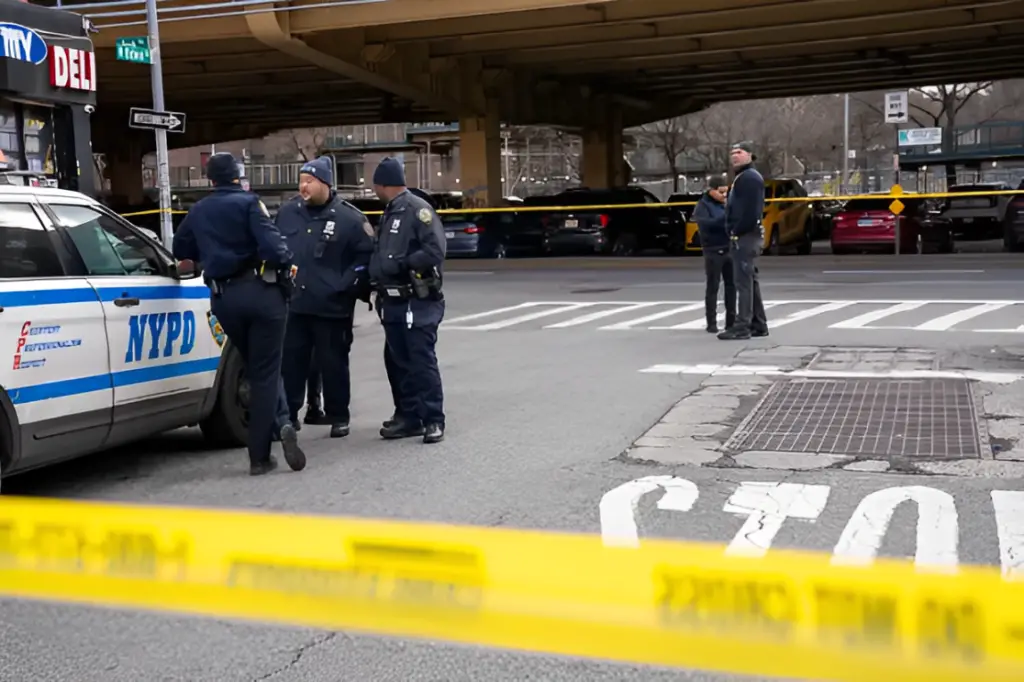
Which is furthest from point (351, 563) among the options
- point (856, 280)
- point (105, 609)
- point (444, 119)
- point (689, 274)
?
point (444, 119)

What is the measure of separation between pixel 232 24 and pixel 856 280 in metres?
15.8

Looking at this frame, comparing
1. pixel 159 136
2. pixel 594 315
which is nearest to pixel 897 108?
pixel 594 315

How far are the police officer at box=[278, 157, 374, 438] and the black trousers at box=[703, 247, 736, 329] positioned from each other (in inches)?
221

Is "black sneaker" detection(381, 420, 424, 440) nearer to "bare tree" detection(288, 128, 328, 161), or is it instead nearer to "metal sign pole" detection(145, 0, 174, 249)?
"metal sign pole" detection(145, 0, 174, 249)

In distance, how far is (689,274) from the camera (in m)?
21.8

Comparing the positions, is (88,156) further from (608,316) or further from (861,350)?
(861,350)

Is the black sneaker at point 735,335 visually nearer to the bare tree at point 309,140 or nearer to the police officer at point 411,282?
the police officer at point 411,282

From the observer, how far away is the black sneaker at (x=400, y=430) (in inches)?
313

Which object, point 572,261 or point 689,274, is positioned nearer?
point 689,274

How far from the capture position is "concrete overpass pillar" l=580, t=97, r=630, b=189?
40.2m

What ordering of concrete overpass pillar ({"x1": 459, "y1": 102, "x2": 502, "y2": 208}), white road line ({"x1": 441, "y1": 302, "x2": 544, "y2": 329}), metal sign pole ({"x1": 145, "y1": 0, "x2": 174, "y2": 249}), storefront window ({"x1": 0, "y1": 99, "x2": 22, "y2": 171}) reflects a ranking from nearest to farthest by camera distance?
storefront window ({"x1": 0, "y1": 99, "x2": 22, "y2": 171}) < white road line ({"x1": 441, "y1": 302, "x2": 544, "y2": 329}) < metal sign pole ({"x1": 145, "y1": 0, "x2": 174, "y2": 249}) < concrete overpass pillar ({"x1": 459, "y1": 102, "x2": 502, "y2": 208})

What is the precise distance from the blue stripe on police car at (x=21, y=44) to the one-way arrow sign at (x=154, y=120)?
9.91 ft

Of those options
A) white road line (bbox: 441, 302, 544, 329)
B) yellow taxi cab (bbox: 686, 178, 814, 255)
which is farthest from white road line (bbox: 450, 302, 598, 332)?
yellow taxi cab (bbox: 686, 178, 814, 255)

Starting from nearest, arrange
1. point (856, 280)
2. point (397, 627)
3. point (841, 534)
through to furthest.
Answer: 1. point (397, 627)
2. point (841, 534)
3. point (856, 280)
